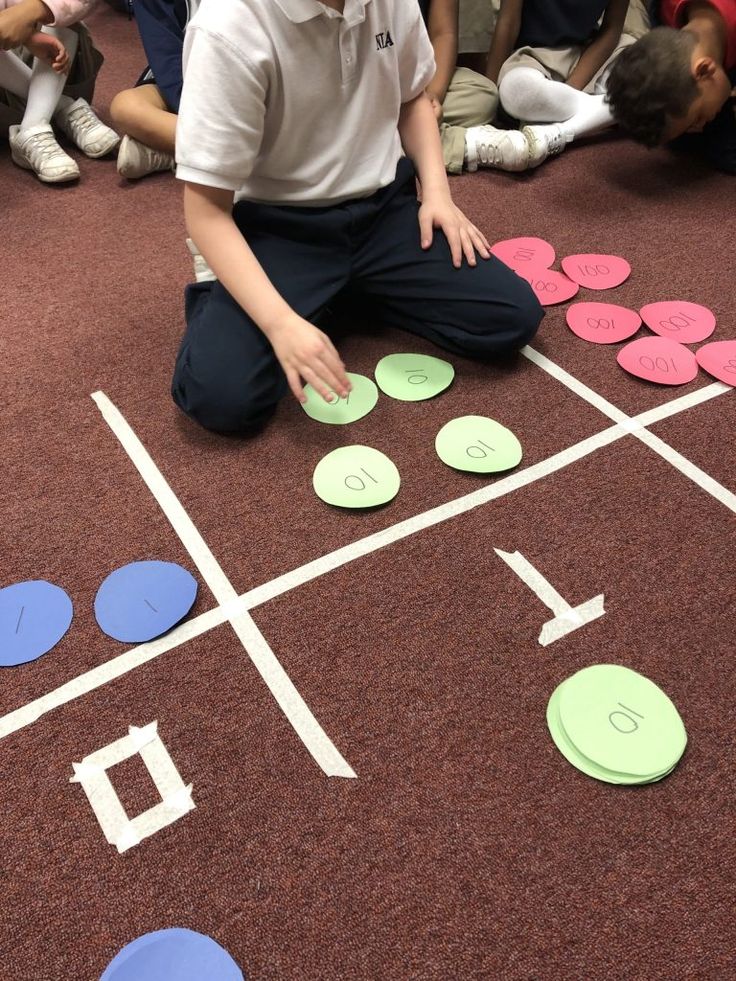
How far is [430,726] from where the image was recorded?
2.16ft

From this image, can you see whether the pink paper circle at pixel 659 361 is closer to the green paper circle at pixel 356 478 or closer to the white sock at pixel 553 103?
the green paper circle at pixel 356 478

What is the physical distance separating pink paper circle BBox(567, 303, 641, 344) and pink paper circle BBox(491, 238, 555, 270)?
0.43ft

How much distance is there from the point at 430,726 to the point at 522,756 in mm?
83

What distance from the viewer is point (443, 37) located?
1531mm

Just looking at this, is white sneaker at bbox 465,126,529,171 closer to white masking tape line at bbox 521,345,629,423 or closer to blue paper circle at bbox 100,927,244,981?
white masking tape line at bbox 521,345,629,423

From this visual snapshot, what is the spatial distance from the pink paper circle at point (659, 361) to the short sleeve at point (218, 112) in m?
0.57

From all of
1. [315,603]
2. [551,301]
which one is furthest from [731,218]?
[315,603]

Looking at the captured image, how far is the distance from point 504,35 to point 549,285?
2.62 feet

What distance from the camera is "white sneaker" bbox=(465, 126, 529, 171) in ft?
4.60

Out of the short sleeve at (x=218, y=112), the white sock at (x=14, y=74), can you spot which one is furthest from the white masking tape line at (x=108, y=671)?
the white sock at (x=14, y=74)

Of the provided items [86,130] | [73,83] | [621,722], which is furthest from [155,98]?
[621,722]

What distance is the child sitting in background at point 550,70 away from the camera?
1.44m

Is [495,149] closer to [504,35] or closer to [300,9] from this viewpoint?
[504,35]

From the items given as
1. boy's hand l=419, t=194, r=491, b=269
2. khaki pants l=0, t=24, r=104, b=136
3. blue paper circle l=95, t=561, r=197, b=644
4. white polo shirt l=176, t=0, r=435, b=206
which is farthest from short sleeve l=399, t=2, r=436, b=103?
khaki pants l=0, t=24, r=104, b=136
